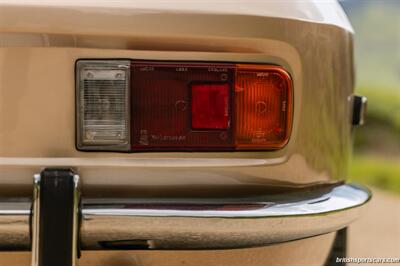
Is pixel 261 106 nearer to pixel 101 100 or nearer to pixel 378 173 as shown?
pixel 101 100

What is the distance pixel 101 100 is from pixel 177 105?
222 mm

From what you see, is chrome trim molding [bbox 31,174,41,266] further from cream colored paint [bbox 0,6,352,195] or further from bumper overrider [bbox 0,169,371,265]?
cream colored paint [bbox 0,6,352,195]

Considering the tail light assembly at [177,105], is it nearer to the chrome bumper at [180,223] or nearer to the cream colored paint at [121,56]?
the cream colored paint at [121,56]

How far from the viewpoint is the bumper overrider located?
160 cm

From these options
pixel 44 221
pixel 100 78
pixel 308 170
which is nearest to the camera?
pixel 44 221

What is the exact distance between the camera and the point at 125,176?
5.71 ft

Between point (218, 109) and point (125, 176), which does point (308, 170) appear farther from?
point (125, 176)

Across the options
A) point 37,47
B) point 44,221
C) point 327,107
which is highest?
point 37,47

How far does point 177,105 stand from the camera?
68.8 inches

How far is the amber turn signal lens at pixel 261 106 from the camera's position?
5.79 ft

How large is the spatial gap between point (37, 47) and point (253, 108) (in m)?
0.65

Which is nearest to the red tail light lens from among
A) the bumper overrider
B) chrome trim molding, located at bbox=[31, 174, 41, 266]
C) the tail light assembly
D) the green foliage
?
the tail light assembly

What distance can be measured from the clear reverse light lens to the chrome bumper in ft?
0.63

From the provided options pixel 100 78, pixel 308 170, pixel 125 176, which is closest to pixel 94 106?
pixel 100 78
